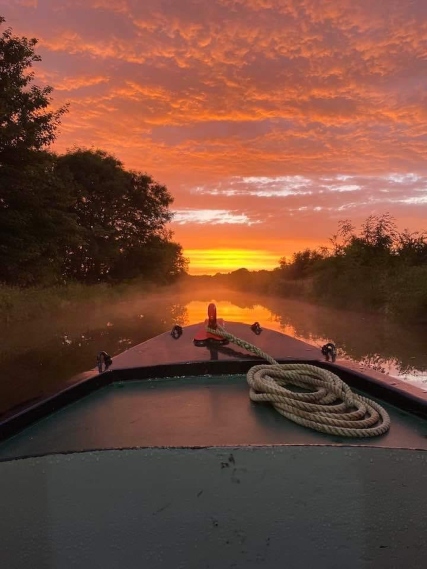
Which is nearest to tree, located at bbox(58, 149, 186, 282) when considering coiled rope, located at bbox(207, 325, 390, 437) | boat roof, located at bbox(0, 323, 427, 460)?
boat roof, located at bbox(0, 323, 427, 460)

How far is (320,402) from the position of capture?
2.64 metres

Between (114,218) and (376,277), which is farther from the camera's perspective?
(114,218)

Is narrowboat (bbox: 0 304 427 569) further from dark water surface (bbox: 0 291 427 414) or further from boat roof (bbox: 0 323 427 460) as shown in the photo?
dark water surface (bbox: 0 291 427 414)

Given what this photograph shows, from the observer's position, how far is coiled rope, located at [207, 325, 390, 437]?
7.89ft

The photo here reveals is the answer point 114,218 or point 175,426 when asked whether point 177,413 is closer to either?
point 175,426

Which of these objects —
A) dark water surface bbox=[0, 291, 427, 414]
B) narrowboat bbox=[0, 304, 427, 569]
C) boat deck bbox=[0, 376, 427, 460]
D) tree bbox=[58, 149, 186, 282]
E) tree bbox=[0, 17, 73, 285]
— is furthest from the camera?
tree bbox=[58, 149, 186, 282]

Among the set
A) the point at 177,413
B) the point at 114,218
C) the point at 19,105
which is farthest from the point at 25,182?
the point at 114,218

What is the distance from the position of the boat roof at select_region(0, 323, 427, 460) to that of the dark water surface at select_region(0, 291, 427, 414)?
385 millimetres

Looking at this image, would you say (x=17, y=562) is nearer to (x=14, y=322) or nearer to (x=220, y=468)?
(x=220, y=468)

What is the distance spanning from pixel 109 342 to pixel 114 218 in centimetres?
2181

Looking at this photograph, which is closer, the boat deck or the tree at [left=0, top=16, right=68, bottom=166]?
the boat deck

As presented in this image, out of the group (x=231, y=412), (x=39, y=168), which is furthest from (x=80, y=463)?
(x=39, y=168)

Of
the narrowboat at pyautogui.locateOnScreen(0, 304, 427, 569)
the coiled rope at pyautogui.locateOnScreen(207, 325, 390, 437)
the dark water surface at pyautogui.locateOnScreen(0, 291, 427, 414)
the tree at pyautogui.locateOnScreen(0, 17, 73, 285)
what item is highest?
the tree at pyautogui.locateOnScreen(0, 17, 73, 285)

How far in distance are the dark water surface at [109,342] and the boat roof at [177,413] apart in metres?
0.38
